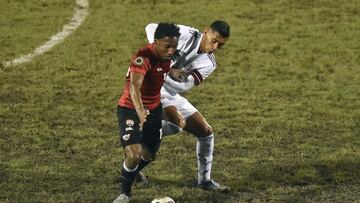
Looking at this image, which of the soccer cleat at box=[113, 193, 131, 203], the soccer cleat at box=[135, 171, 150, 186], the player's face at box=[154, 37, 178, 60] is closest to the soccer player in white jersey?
the soccer cleat at box=[135, 171, 150, 186]

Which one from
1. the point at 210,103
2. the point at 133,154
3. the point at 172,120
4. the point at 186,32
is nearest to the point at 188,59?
the point at 186,32

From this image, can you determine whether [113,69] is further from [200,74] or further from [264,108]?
[200,74]

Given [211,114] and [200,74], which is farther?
[211,114]

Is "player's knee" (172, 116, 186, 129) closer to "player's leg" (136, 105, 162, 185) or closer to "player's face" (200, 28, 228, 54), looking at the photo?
"player's leg" (136, 105, 162, 185)

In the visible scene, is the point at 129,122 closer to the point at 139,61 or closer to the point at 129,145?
the point at 129,145

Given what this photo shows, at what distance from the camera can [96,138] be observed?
505 inches

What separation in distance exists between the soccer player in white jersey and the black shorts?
37cm

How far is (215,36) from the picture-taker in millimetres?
10109

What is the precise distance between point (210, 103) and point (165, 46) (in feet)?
19.0

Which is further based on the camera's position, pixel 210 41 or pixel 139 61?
pixel 210 41

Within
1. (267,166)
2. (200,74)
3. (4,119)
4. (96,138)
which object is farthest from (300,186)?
(4,119)

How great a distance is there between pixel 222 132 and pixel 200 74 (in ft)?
9.45

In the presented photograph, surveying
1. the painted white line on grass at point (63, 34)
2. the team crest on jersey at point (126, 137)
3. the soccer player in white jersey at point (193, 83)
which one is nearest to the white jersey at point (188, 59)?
the soccer player in white jersey at point (193, 83)

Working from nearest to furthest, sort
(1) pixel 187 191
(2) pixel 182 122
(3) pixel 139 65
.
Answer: (3) pixel 139 65, (2) pixel 182 122, (1) pixel 187 191
